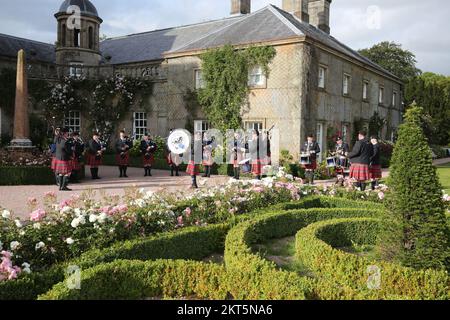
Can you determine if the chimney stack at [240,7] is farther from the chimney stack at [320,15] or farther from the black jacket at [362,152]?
the black jacket at [362,152]

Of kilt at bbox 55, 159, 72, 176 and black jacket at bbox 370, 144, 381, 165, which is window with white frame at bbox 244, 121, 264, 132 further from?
kilt at bbox 55, 159, 72, 176

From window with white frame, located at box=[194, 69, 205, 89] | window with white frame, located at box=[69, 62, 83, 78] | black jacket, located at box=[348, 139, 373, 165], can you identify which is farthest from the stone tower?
black jacket, located at box=[348, 139, 373, 165]

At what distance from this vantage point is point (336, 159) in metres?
16.2

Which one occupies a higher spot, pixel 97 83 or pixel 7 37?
pixel 7 37

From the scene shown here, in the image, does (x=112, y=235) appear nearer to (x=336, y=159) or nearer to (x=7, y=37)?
(x=336, y=159)

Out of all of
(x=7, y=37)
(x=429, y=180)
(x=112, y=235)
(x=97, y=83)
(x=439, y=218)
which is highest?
(x=7, y=37)

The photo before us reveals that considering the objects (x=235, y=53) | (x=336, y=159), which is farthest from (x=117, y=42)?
(x=336, y=159)

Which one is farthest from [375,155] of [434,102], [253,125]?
[434,102]

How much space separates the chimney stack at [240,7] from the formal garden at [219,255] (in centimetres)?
1987

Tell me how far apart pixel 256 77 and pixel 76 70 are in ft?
37.2

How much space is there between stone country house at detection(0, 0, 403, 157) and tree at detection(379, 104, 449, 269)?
12953 mm

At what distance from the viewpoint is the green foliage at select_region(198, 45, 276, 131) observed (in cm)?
→ 1931
